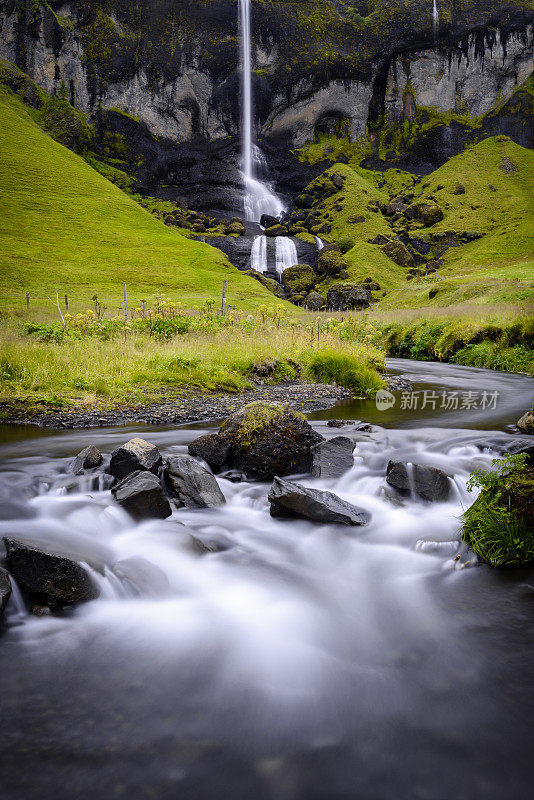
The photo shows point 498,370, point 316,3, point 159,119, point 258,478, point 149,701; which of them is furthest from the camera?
point 316,3

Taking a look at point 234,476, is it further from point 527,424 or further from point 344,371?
point 344,371

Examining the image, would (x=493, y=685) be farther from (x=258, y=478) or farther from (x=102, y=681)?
(x=258, y=478)

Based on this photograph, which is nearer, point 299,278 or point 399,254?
point 299,278

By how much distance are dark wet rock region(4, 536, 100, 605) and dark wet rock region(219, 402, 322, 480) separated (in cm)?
278

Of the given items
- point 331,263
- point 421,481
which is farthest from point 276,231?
point 421,481

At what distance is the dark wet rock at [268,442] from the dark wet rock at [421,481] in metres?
1.15

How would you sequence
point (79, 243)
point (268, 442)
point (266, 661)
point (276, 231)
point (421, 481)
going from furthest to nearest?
point (276, 231) → point (79, 243) → point (268, 442) → point (421, 481) → point (266, 661)

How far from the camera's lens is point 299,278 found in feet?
234

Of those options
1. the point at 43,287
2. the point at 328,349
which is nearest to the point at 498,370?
the point at 328,349

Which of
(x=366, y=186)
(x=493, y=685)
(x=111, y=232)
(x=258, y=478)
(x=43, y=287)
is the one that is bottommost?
(x=493, y=685)

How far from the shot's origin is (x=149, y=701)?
241 centimetres

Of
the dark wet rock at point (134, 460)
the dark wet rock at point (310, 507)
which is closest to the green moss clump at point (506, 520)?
the dark wet rock at point (310, 507)

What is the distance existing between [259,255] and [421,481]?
78.9 meters

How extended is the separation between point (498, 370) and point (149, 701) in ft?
54.9
